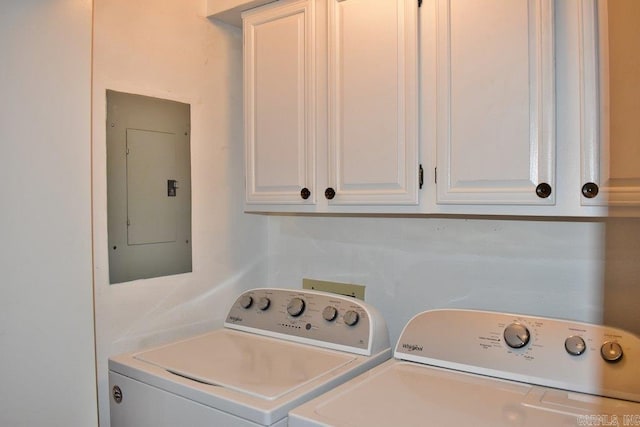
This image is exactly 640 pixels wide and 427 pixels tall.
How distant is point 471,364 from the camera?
133cm

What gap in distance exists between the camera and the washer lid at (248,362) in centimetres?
126

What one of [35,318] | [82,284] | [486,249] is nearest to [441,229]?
[486,249]

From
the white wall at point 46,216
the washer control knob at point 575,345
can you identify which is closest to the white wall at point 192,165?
the white wall at point 46,216

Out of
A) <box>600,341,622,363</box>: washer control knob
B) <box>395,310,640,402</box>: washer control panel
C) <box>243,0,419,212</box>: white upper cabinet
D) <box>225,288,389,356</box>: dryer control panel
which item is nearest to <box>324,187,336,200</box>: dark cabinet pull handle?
<box>243,0,419,212</box>: white upper cabinet

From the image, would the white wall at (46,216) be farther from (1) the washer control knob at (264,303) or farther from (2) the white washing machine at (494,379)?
(2) the white washing machine at (494,379)

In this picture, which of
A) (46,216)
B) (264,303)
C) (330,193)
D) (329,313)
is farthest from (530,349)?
(46,216)

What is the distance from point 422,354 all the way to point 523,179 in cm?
57

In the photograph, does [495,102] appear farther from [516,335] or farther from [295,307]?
[295,307]

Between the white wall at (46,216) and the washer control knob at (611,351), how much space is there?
1.41 metres

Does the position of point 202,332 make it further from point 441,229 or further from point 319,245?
point 441,229

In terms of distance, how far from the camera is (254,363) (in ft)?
4.68

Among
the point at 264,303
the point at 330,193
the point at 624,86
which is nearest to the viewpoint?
the point at 624,86

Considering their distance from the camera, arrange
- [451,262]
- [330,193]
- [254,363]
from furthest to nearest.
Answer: [451,262]
[330,193]
[254,363]

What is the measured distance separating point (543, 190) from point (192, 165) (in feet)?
3.90
